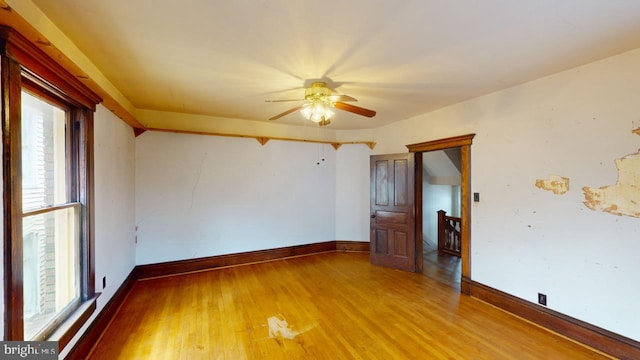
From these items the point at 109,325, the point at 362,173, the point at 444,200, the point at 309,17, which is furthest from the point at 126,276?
the point at 444,200

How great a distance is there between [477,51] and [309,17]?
1448 mm

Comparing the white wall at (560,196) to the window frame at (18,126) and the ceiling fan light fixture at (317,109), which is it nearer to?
the ceiling fan light fixture at (317,109)

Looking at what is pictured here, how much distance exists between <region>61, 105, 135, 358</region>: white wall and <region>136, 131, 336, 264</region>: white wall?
277mm

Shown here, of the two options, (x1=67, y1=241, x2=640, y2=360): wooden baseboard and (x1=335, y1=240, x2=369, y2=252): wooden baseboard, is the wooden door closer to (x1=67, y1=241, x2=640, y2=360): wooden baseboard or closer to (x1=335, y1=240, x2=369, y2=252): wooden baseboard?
(x1=335, y1=240, x2=369, y2=252): wooden baseboard

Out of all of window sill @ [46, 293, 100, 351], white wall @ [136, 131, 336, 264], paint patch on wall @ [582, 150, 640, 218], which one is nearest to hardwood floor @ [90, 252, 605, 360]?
window sill @ [46, 293, 100, 351]

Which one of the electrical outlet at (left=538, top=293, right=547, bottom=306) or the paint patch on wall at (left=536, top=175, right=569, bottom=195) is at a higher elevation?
the paint patch on wall at (left=536, top=175, right=569, bottom=195)

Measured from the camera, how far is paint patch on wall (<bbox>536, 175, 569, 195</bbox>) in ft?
8.23

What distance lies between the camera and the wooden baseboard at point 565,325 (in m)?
2.13

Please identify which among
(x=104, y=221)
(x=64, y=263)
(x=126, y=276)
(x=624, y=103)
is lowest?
(x=126, y=276)

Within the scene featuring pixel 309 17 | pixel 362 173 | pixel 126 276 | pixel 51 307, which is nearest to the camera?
pixel 309 17

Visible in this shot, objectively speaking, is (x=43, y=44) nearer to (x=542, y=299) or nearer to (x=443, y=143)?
(x=443, y=143)

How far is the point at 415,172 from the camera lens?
4207 mm

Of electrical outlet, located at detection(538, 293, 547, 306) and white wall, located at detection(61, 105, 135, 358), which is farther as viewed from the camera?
electrical outlet, located at detection(538, 293, 547, 306)

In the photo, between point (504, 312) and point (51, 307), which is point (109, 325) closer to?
point (51, 307)
